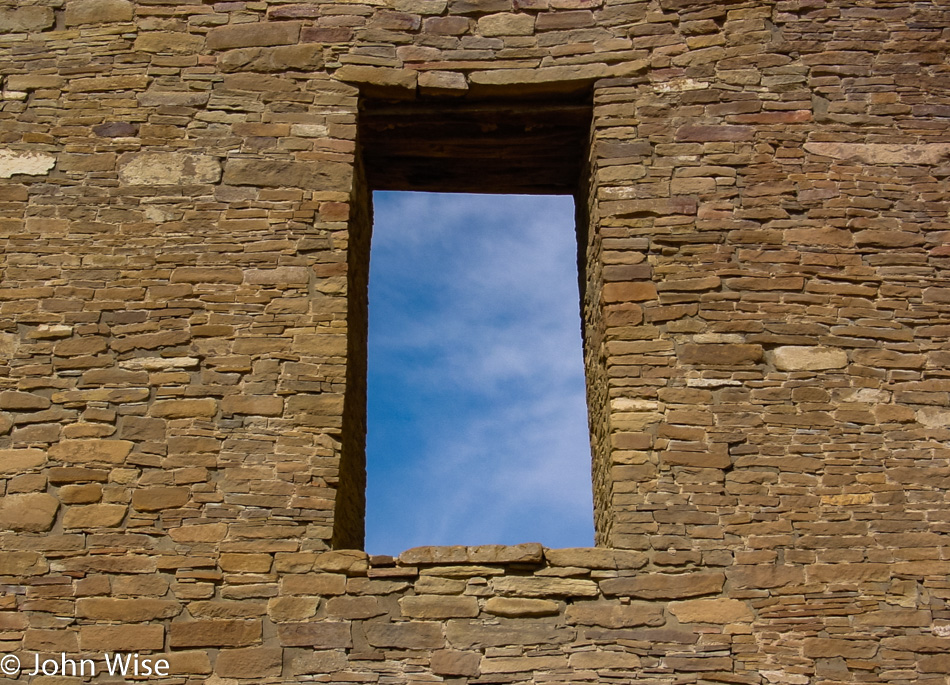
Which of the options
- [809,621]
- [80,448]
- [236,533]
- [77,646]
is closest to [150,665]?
[77,646]

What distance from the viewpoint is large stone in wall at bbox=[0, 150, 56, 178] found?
6.17m

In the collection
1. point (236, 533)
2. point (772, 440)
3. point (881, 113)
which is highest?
point (881, 113)

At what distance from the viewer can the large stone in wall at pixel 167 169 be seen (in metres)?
6.14

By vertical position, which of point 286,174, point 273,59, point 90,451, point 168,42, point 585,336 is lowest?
point 90,451

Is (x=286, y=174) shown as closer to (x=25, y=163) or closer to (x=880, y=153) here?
(x=25, y=163)

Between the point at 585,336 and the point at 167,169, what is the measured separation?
258 cm

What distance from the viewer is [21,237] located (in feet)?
19.7

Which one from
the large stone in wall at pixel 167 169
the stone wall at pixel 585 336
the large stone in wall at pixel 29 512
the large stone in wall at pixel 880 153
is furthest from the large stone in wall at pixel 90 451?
the large stone in wall at pixel 880 153

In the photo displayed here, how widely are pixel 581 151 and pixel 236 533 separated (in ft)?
10.3

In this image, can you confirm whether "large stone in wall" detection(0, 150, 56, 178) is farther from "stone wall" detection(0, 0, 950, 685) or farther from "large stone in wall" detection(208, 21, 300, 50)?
"large stone in wall" detection(208, 21, 300, 50)

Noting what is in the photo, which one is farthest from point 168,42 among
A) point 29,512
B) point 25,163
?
point 29,512

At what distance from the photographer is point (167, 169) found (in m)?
6.17

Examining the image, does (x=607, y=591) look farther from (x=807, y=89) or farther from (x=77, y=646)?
(x=807, y=89)

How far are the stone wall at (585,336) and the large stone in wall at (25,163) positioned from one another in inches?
0.7
